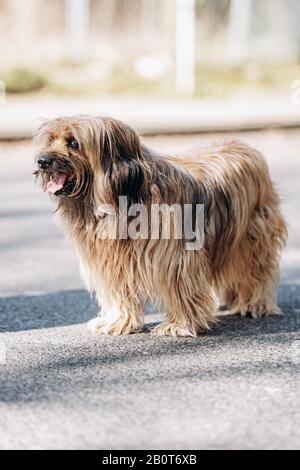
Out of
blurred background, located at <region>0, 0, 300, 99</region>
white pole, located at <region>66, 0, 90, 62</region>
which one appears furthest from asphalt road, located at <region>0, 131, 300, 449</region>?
white pole, located at <region>66, 0, 90, 62</region>

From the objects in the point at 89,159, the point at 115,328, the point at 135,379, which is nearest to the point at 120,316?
the point at 115,328

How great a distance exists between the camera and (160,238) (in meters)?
5.17

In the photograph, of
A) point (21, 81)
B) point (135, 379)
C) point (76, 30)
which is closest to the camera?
point (135, 379)

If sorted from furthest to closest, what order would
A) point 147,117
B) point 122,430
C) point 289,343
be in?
point 147,117 → point 289,343 → point 122,430

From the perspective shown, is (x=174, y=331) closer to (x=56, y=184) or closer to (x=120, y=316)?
(x=120, y=316)

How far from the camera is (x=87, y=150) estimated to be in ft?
16.0

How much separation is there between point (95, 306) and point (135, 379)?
5.94 feet

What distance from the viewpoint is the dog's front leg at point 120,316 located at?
5336 millimetres

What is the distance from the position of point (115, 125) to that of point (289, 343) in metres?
1.63

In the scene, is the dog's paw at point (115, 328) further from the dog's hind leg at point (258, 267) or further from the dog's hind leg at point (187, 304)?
the dog's hind leg at point (258, 267)

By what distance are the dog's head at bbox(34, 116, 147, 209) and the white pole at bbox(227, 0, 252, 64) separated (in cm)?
1902

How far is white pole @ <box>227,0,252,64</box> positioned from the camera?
2338 cm
